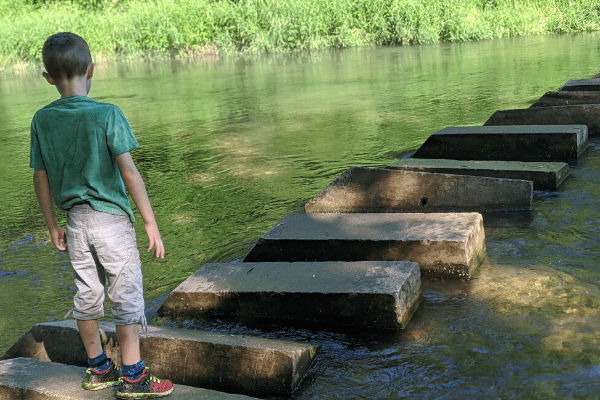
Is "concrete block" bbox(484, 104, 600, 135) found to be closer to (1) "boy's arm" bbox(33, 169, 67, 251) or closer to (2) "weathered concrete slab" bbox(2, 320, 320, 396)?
(2) "weathered concrete slab" bbox(2, 320, 320, 396)

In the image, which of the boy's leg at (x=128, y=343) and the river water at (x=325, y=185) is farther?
the river water at (x=325, y=185)

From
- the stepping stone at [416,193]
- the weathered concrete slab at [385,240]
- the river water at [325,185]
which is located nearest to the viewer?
the river water at [325,185]

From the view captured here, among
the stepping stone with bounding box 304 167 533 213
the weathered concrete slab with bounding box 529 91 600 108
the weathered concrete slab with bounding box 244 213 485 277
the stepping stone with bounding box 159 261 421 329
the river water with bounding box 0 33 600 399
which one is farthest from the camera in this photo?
the weathered concrete slab with bounding box 529 91 600 108

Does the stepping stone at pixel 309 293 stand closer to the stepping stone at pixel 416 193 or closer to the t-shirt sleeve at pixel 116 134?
the t-shirt sleeve at pixel 116 134

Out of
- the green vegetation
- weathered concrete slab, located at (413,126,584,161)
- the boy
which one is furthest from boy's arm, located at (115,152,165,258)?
the green vegetation

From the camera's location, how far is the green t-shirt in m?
2.34

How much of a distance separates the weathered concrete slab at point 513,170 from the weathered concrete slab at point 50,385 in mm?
3100

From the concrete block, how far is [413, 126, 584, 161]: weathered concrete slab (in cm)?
70

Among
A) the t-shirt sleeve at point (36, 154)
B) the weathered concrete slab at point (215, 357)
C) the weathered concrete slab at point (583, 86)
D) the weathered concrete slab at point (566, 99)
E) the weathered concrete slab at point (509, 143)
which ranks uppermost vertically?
the t-shirt sleeve at point (36, 154)

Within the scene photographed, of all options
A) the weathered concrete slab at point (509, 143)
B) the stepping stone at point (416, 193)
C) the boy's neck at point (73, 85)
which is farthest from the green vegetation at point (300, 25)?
the boy's neck at point (73, 85)

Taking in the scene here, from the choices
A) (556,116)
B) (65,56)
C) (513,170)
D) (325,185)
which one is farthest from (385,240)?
(556,116)

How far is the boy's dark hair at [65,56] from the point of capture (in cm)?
231

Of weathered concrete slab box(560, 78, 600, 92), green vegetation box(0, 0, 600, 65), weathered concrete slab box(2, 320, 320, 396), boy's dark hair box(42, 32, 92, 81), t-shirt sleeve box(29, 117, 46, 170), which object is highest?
green vegetation box(0, 0, 600, 65)

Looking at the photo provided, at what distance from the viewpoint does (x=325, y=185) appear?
542 centimetres
